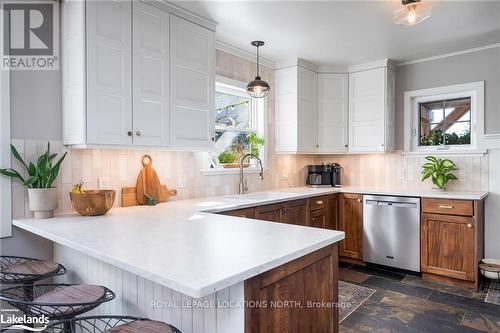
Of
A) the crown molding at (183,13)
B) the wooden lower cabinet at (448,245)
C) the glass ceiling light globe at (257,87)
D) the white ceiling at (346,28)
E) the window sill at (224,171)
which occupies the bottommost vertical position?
the wooden lower cabinet at (448,245)

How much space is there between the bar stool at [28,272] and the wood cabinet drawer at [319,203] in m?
2.46

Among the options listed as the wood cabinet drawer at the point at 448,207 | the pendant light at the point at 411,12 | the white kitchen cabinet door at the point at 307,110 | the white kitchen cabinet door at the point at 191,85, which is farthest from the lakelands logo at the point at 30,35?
the wood cabinet drawer at the point at 448,207

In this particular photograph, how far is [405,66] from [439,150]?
1.14 metres

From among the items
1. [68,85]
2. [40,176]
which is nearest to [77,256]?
[40,176]

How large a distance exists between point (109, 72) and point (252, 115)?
6.63 ft

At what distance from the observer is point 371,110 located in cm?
406

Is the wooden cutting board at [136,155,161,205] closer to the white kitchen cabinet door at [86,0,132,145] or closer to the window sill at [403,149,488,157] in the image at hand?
the white kitchen cabinet door at [86,0,132,145]

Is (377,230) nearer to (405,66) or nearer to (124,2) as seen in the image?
(405,66)

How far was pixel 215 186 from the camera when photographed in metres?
3.37

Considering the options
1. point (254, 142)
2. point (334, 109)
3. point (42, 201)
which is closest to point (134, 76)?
point (42, 201)

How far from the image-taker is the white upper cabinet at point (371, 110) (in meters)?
3.97

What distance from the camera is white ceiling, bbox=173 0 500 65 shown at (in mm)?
2604

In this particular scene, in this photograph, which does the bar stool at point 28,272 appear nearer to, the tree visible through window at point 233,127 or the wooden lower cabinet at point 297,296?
the wooden lower cabinet at point 297,296

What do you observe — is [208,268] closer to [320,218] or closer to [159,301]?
[159,301]
